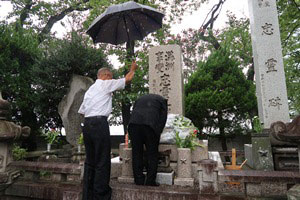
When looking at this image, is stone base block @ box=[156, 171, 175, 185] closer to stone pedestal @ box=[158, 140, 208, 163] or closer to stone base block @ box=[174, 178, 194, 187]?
stone base block @ box=[174, 178, 194, 187]

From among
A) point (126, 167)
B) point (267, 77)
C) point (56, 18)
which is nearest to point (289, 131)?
point (126, 167)

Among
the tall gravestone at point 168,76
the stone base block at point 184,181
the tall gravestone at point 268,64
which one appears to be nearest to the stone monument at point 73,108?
the tall gravestone at point 168,76

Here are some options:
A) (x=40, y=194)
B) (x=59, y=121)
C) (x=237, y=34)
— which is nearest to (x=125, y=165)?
(x=40, y=194)

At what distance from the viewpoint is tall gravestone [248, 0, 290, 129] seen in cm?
607

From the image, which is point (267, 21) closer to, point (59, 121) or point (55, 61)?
point (55, 61)

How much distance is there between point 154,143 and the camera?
11.2 feet

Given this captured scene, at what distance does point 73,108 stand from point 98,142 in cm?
648

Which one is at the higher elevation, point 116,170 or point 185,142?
point 185,142

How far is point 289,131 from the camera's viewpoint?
2.55 m

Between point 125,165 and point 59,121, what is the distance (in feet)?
24.3

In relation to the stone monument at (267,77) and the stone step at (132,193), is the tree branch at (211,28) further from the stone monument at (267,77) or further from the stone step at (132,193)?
the stone step at (132,193)

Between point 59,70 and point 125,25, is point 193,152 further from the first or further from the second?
point 59,70

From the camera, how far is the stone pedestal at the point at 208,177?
106 inches

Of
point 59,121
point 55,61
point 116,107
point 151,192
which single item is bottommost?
point 151,192
